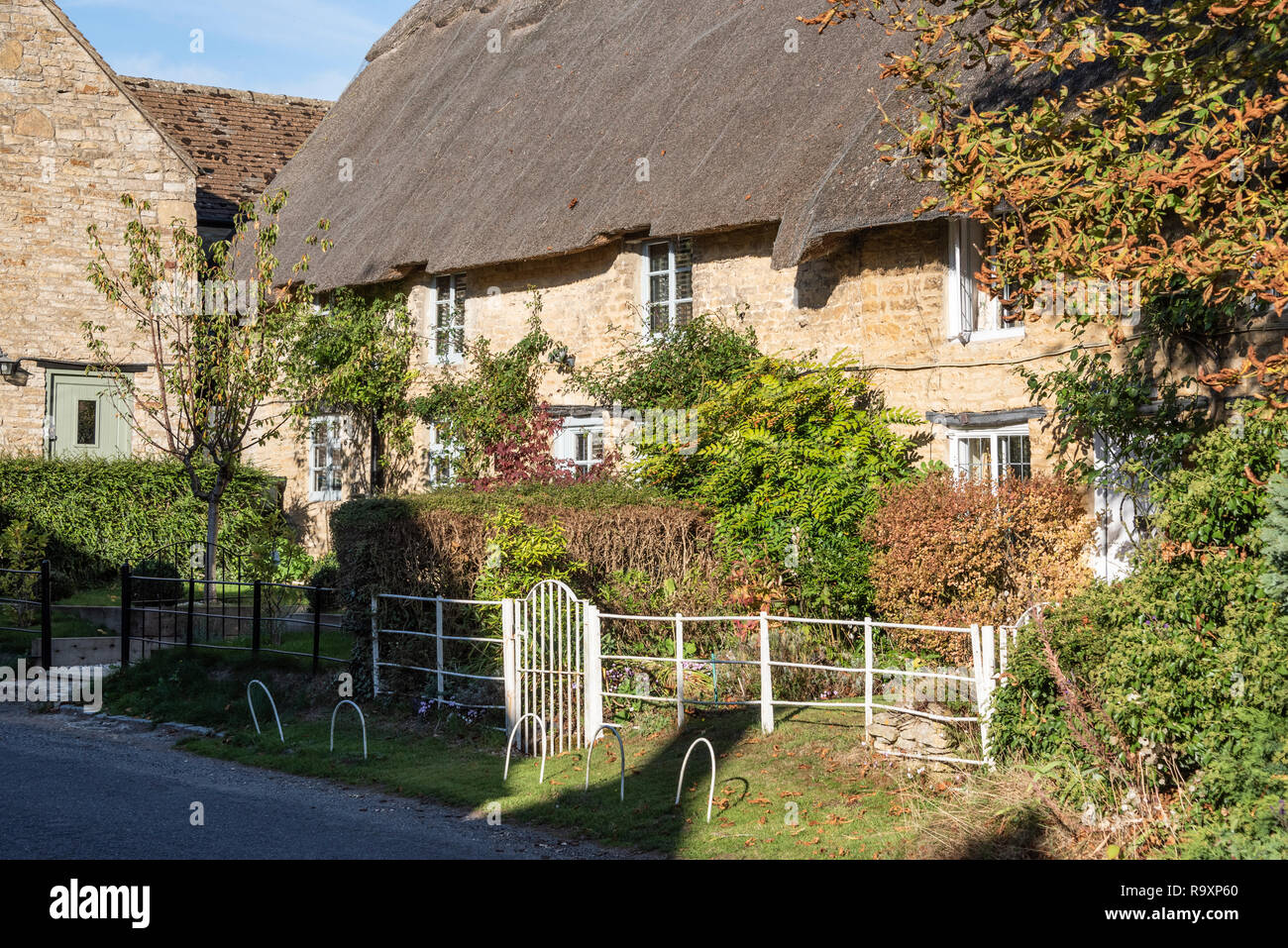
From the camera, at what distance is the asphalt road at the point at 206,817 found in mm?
7129

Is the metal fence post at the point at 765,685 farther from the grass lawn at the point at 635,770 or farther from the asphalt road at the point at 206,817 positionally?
the asphalt road at the point at 206,817

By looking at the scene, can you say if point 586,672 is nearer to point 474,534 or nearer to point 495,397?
point 474,534

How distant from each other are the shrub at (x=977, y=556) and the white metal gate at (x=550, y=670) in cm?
296

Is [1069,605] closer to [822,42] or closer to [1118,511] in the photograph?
[1118,511]

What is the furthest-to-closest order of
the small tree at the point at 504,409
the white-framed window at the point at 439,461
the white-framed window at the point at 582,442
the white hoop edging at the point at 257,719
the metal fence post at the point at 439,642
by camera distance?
the white-framed window at the point at 439,461 < the small tree at the point at 504,409 < the white-framed window at the point at 582,442 < the metal fence post at the point at 439,642 < the white hoop edging at the point at 257,719

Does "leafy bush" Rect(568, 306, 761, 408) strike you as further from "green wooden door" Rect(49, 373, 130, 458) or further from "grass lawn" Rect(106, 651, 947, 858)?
"green wooden door" Rect(49, 373, 130, 458)

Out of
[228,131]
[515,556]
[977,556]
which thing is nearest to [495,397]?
[515,556]

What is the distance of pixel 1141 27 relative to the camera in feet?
36.9

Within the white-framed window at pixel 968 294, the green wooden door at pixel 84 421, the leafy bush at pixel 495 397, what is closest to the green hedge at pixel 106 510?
the green wooden door at pixel 84 421

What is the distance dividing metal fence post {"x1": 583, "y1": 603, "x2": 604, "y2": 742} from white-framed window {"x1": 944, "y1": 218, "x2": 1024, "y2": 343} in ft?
17.1

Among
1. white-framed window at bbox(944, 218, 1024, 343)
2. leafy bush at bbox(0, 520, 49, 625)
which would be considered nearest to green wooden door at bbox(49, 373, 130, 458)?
leafy bush at bbox(0, 520, 49, 625)

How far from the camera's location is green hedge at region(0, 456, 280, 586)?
17.7m
